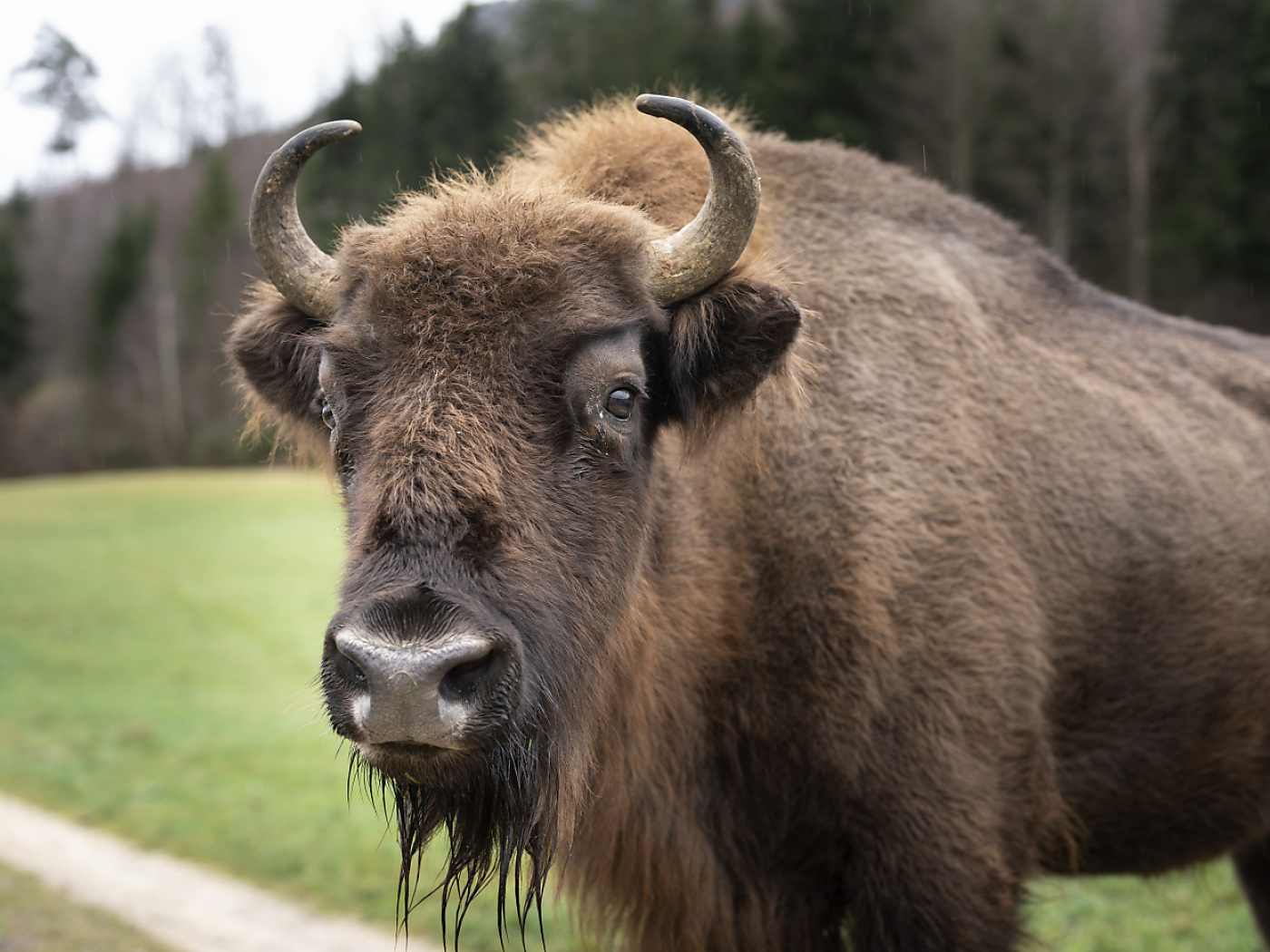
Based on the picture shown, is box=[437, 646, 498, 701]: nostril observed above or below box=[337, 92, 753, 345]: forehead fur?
below

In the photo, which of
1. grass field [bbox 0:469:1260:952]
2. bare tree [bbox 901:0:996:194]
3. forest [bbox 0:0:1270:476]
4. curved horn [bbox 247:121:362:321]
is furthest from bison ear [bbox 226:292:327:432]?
bare tree [bbox 901:0:996:194]

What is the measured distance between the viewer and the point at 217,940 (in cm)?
689

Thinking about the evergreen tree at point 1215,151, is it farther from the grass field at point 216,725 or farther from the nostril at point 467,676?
A: the nostril at point 467,676

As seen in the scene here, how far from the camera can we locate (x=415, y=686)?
2334mm

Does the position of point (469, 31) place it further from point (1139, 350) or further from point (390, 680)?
point (390, 680)

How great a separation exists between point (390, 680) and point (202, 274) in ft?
198

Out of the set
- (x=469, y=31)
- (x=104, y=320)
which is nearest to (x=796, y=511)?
(x=469, y=31)

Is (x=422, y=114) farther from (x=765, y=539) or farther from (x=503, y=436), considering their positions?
(x=503, y=436)

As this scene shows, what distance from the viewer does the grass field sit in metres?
7.18

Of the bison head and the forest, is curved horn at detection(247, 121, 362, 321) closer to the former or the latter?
the bison head

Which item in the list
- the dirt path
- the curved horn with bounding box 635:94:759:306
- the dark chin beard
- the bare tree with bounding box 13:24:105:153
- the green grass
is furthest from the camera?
the bare tree with bounding box 13:24:105:153

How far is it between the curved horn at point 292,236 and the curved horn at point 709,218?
3.76 ft

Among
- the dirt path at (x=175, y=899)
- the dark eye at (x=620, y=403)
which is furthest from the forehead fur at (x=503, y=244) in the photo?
the dirt path at (x=175, y=899)

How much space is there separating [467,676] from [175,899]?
6.73 m
